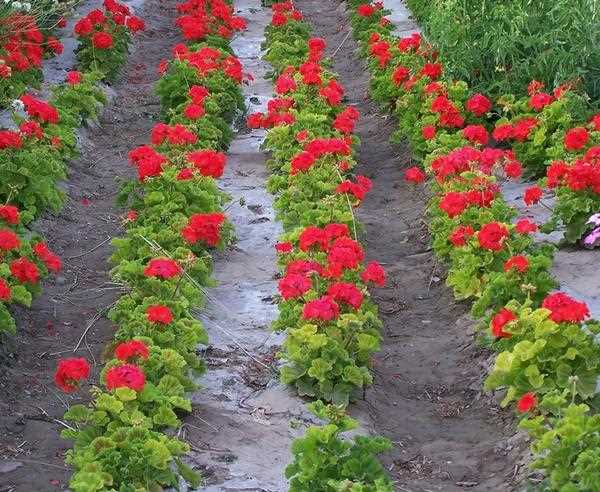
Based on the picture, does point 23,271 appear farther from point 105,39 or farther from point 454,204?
point 105,39

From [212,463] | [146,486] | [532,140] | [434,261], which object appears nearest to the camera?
[146,486]

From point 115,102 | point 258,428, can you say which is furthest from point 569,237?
point 115,102

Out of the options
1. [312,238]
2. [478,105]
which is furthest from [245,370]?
[478,105]

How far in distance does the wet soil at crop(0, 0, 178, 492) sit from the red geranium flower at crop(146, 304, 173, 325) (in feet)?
1.66

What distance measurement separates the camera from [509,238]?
6805mm

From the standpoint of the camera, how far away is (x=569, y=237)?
7328 millimetres

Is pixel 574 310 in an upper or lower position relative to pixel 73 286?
upper

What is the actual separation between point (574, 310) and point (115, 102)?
6.89m

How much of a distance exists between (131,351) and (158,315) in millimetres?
459

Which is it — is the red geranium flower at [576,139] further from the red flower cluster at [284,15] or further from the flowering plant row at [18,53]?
the red flower cluster at [284,15]

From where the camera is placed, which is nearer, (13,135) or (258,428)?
(258,428)

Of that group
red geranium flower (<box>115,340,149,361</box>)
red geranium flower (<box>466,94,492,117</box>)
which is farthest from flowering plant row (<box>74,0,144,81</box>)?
red geranium flower (<box>115,340,149,361</box>)

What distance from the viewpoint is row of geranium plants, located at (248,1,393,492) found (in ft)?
15.2

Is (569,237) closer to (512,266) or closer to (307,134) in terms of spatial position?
(512,266)
